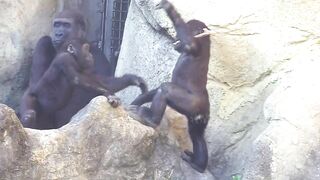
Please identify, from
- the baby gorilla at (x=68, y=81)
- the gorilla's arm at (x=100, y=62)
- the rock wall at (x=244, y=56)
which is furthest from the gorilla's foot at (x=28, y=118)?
the rock wall at (x=244, y=56)

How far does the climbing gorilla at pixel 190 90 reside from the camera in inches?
217

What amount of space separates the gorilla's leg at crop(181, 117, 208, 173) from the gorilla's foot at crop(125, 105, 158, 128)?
331 millimetres

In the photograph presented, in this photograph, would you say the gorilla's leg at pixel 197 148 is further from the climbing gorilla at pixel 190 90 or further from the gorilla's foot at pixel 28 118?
the gorilla's foot at pixel 28 118

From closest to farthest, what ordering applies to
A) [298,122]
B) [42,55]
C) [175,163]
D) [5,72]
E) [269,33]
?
1. [298,122]
2. [175,163]
3. [269,33]
4. [42,55]
5. [5,72]

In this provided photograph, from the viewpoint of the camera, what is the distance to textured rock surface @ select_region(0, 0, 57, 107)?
6.54m

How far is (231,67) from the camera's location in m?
5.80

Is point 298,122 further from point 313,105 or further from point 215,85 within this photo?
point 215,85

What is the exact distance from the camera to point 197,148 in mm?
5617

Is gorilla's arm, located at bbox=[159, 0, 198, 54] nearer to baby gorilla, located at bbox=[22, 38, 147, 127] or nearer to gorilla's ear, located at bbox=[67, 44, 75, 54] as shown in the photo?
baby gorilla, located at bbox=[22, 38, 147, 127]

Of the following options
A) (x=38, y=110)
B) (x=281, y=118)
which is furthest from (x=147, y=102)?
(x=281, y=118)

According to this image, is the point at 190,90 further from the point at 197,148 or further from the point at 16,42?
the point at 16,42

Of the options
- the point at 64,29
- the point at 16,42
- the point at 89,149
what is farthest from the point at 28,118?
the point at 89,149

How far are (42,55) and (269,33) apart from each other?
165 centimetres

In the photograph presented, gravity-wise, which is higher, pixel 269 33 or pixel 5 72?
pixel 269 33
